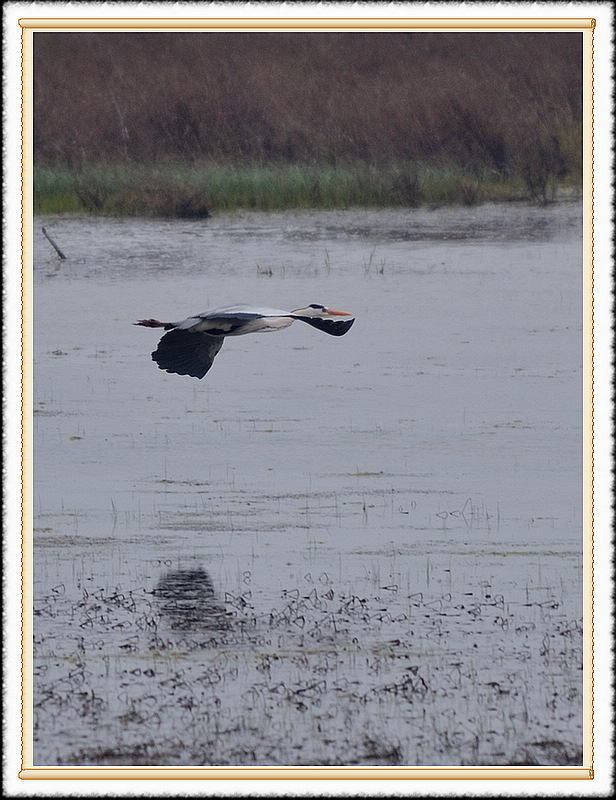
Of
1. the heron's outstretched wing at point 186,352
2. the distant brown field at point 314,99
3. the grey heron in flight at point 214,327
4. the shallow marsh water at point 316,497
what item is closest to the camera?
the shallow marsh water at point 316,497

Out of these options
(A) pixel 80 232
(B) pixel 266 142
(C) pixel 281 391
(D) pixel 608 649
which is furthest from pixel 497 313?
(D) pixel 608 649

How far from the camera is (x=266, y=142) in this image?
528 inches

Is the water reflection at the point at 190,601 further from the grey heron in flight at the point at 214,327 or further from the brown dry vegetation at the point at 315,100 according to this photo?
the brown dry vegetation at the point at 315,100

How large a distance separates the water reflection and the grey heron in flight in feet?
4.49

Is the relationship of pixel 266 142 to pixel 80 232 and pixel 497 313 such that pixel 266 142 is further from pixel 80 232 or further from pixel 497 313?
pixel 497 313

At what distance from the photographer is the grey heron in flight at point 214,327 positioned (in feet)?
27.5

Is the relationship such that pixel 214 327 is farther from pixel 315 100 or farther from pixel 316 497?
pixel 315 100

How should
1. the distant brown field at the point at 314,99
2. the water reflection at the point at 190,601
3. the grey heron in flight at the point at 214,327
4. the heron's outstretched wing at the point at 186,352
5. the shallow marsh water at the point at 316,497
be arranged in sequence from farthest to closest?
the distant brown field at the point at 314,99, the heron's outstretched wing at the point at 186,352, the grey heron in flight at the point at 214,327, the water reflection at the point at 190,601, the shallow marsh water at the point at 316,497

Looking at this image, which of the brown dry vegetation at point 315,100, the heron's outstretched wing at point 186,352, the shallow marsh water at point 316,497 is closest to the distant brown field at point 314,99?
the brown dry vegetation at point 315,100

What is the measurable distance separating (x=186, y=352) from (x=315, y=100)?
14.7ft

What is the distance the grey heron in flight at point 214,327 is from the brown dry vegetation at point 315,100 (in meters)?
2.68

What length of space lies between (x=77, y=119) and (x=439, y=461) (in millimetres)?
4680

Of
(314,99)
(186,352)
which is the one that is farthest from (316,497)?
(314,99)

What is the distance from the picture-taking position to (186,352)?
922 cm
